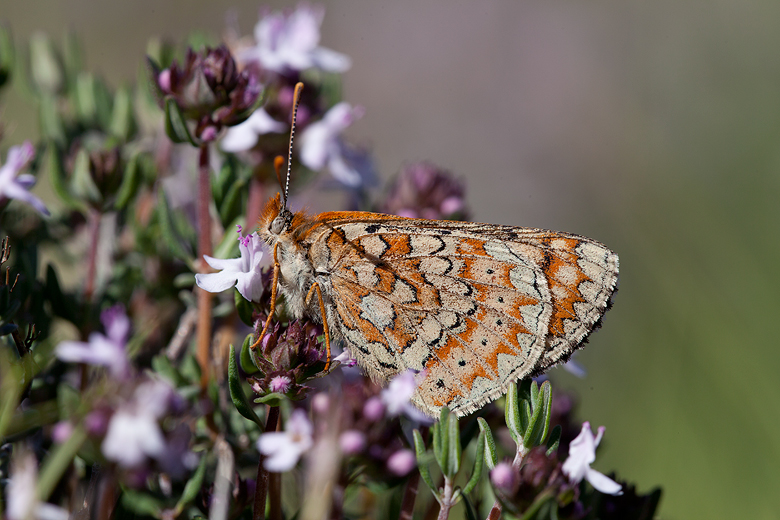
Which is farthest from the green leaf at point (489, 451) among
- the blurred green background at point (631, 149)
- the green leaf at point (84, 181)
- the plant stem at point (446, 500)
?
the blurred green background at point (631, 149)

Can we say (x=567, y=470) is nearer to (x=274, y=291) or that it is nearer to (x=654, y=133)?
(x=274, y=291)

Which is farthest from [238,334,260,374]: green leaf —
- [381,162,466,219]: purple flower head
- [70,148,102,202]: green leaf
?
[381,162,466,219]: purple flower head

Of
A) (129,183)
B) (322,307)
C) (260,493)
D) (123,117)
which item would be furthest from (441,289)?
(123,117)

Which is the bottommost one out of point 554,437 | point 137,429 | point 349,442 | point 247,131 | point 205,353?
point 205,353

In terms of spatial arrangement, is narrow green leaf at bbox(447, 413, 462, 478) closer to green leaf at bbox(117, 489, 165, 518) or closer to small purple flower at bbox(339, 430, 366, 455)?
small purple flower at bbox(339, 430, 366, 455)

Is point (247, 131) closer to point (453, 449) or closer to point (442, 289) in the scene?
point (442, 289)

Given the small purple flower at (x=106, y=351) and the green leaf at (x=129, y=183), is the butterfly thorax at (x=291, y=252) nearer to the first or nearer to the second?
the green leaf at (x=129, y=183)

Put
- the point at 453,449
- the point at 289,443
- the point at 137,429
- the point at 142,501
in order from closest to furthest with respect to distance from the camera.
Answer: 1. the point at 137,429
2. the point at 142,501
3. the point at 289,443
4. the point at 453,449
